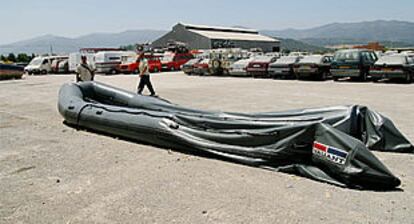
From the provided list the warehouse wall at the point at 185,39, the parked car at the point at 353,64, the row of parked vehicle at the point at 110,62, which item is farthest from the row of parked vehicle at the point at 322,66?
the warehouse wall at the point at 185,39

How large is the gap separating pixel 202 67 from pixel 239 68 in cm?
334

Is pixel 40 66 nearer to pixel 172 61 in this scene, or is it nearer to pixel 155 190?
pixel 172 61

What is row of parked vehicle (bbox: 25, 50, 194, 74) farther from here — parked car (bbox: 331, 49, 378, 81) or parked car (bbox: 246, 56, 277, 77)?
parked car (bbox: 331, 49, 378, 81)

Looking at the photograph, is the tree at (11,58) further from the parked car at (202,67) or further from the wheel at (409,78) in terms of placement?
the wheel at (409,78)

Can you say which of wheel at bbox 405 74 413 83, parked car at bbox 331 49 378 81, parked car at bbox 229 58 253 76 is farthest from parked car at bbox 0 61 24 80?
wheel at bbox 405 74 413 83

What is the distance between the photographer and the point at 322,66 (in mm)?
20500

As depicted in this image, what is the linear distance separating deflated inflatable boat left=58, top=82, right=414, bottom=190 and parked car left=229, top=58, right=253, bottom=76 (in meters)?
16.7

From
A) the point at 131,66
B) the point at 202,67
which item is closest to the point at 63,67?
the point at 131,66

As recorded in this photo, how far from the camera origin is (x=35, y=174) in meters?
5.41

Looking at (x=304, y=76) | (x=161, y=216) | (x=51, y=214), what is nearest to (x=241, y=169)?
(x=161, y=216)

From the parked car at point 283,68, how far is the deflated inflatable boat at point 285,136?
14.7 meters

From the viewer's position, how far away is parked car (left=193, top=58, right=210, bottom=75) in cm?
2670

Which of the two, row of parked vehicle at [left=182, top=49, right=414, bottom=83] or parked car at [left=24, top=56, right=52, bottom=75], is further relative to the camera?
parked car at [left=24, top=56, right=52, bottom=75]

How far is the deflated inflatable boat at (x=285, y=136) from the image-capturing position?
15.4 ft
